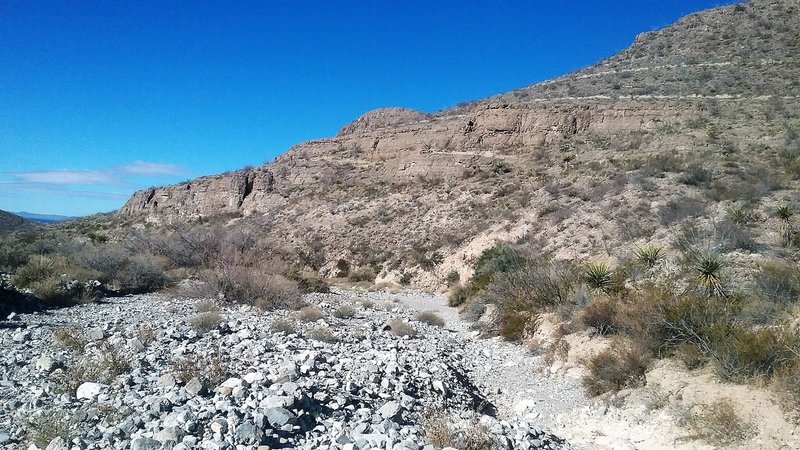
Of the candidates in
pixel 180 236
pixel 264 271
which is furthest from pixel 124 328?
pixel 180 236

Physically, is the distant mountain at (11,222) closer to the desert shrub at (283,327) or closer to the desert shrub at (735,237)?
the desert shrub at (283,327)

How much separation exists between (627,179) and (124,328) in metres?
21.7

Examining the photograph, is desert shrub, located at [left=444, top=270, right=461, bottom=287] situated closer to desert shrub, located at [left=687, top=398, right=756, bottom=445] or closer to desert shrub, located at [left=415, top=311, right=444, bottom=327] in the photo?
desert shrub, located at [left=415, top=311, right=444, bottom=327]

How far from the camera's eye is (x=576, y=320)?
32.4 feet

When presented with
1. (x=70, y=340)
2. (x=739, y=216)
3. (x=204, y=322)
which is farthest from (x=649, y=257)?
(x=70, y=340)

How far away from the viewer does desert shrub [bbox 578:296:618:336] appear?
9102 mm

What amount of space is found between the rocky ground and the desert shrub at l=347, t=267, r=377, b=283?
1508 centimetres

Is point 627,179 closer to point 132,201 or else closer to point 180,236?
point 180,236

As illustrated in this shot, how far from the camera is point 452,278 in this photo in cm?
2280

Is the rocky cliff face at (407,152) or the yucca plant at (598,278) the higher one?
the rocky cliff face at (407,152)

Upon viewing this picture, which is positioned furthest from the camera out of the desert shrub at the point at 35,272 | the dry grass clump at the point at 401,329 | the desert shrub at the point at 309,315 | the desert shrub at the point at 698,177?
the desert shrub at the point at 698,177

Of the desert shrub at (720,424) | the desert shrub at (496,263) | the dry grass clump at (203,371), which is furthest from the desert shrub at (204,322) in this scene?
the desert shrub at (496,263)

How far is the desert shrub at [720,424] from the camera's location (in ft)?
18.0

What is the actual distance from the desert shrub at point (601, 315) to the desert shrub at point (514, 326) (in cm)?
192
